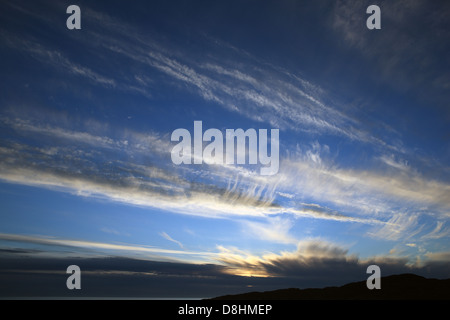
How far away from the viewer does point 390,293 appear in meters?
116
